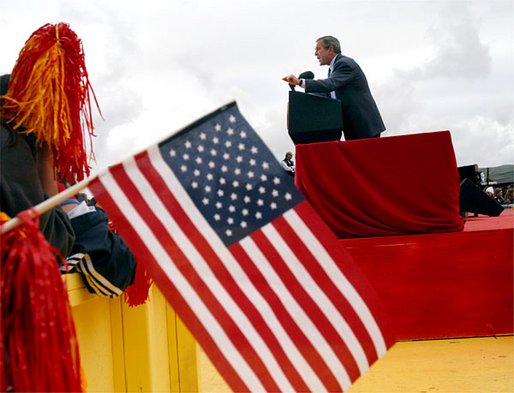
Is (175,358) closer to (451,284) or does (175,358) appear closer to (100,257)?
(100,257)

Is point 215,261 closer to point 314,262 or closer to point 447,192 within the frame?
point 314,262

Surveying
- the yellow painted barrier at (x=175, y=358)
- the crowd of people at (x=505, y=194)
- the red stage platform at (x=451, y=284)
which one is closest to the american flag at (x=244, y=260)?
the yellow painted barrier at (x=175, y=358)

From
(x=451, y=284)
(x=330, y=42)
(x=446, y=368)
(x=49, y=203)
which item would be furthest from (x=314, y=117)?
(x=49, y=203)

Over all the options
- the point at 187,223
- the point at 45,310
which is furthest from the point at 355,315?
the point at 45,310

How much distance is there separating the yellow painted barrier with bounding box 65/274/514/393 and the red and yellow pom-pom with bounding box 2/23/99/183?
1.74 ft

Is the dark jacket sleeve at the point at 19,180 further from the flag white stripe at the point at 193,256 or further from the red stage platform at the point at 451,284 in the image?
the red stage platform at the point at 451,284

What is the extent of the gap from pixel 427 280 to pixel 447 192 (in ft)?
1.99

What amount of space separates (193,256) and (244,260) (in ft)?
0.37

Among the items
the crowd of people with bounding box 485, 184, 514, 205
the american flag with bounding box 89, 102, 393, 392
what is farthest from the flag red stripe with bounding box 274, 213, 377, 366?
the crowd of people with bounding box 485, 184, 514, 205

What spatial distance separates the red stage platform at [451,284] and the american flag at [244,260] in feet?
8.06

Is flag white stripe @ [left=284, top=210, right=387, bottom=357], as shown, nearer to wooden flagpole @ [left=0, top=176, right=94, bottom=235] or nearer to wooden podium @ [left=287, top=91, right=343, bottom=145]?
wooden flagpole @ [left=0, top=176, right=94, bottom=235]

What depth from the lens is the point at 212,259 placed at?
1312 mm

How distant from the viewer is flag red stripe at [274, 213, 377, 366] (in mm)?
1379

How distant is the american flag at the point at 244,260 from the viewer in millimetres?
1282
